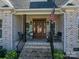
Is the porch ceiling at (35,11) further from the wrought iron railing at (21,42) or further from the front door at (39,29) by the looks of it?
the front door at (39,29)

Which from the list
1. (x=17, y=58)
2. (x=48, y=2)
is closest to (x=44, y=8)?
(x=48, y=2)

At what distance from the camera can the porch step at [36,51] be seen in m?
19.1

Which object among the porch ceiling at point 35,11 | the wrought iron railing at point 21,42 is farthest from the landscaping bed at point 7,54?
the porch ceiling at point 35,11

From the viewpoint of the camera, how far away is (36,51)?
20.3 meters

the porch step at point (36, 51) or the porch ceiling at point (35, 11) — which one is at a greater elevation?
the porch ceiling at point (35, 11)

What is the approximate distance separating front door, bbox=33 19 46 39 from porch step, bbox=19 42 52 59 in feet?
14.3

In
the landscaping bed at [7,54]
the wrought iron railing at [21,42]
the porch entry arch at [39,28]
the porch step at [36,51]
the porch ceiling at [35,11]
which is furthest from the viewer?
the porch entry arch at [39,28]

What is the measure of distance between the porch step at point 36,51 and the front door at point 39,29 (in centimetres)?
435

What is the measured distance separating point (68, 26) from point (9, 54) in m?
5.76

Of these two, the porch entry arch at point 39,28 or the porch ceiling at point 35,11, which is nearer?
the porch ceiling at point 35,11

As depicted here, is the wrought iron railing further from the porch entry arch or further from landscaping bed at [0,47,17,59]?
the porch entry arch

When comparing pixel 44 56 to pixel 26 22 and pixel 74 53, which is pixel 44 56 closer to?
pixel 74 53

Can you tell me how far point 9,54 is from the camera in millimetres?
18453

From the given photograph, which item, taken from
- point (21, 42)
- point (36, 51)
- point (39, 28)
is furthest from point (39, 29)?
point (36, 51)
